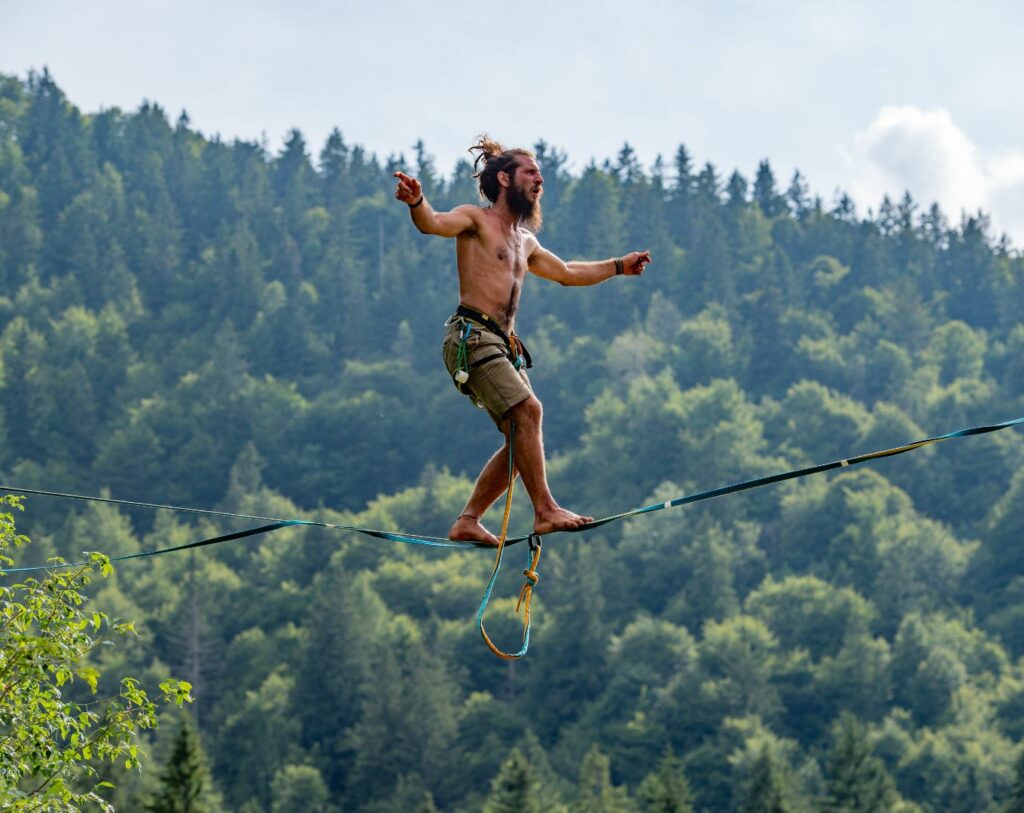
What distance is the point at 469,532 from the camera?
39.1 feet

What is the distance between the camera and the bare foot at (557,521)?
37.0ft

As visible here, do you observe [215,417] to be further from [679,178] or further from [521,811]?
[521,811]

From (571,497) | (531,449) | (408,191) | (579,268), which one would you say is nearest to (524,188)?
(579,268)

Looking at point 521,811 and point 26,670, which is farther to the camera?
point 521,811

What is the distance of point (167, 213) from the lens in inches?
7800

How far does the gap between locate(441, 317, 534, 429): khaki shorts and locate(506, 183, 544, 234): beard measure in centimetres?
68

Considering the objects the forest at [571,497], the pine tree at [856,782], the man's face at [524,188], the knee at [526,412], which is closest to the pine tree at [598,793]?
the forest at [571,497]

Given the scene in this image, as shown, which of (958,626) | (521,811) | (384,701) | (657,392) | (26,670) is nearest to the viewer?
(26,670)

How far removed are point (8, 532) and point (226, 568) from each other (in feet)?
388

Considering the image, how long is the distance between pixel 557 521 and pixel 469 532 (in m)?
0.68

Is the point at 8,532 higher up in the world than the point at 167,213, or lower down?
lower down

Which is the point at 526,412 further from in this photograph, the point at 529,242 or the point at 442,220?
the point at 442,220

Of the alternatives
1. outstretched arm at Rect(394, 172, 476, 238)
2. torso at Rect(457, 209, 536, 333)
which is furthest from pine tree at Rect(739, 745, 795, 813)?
outstretched arm at Rect(394, 172, 476, 238)

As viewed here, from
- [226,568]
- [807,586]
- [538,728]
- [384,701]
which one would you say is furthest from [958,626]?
[226,568]
